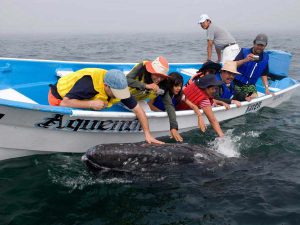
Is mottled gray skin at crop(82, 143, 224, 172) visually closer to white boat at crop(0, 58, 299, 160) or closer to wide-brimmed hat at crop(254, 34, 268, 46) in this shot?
white boat at crop(0, 58, 299, 160)

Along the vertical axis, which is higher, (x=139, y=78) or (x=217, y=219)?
(x=139, y=78)

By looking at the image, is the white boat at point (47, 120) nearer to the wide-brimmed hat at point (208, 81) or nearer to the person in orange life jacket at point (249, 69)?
the wide-brimmed hat at point (208, 81)

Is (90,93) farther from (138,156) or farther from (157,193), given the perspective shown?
(157,193)

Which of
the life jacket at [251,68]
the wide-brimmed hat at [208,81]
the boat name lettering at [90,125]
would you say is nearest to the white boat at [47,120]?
the boat name lettering at [90,125]

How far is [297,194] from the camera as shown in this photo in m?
6.35

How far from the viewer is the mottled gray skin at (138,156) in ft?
19.7

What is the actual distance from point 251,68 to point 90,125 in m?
6.20

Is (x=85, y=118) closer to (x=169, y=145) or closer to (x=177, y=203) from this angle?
(x=169, y=145)

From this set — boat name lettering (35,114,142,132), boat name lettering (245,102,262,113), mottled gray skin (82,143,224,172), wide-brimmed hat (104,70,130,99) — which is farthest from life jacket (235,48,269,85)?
wide-brimmed hat (104,70,130,99)

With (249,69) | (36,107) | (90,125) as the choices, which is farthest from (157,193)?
(249,69)

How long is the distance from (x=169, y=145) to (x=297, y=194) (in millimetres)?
2537

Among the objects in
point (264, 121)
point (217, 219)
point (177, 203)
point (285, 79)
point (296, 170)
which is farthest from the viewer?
point (285, 79)

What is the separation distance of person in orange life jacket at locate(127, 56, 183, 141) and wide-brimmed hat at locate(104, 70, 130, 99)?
833 mm

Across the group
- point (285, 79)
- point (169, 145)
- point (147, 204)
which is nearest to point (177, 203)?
point (147, 204)
